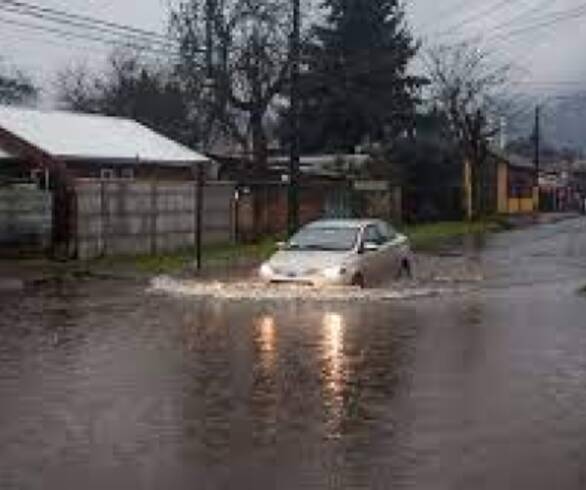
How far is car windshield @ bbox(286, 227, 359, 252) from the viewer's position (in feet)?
87.0

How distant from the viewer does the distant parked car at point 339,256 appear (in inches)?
999

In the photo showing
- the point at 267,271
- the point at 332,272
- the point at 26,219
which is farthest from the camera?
the point at 26,219

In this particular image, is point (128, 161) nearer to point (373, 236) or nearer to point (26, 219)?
point (26, 219)

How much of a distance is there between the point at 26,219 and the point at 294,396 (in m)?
25.1

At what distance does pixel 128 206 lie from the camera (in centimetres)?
3841

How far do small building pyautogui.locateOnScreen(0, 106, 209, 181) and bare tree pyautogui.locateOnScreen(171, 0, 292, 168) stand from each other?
442 inches

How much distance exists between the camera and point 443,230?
57906 millimetres

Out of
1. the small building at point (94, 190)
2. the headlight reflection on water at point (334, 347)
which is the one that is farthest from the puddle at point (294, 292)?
the small building at point (94, 190)

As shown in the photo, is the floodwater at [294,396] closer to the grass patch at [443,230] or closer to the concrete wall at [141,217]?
the concrete wall at [141,217]

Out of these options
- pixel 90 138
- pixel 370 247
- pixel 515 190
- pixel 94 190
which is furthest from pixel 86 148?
pixel 515 190

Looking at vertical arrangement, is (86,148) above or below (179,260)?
above

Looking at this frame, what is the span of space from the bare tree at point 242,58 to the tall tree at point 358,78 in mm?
3565

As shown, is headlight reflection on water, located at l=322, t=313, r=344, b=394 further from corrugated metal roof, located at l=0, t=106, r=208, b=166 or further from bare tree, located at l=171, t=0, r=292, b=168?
bare tree, located at l=171, t=0, r=292, b=168

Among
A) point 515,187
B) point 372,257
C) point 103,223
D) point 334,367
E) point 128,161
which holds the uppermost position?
point 128,161
